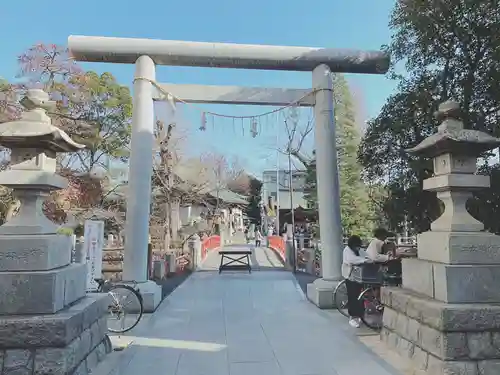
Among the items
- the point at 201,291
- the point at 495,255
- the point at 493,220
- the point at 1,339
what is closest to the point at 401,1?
the point at 493,220

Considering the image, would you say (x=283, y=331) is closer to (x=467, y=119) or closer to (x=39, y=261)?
(x=39, y=261)

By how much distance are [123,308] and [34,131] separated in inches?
130

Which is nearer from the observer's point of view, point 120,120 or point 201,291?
point 201,291

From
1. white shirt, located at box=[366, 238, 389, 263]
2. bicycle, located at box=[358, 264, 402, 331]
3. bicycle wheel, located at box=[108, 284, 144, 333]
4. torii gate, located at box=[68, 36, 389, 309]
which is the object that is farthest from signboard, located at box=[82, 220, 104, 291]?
white shirt, located at box=[366, 238, 389, 263]

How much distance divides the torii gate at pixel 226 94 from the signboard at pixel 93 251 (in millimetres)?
562

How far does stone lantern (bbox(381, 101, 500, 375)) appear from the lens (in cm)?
367

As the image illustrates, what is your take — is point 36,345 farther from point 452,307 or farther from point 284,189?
point 284,189

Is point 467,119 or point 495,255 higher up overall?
point 467,119

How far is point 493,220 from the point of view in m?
7.43

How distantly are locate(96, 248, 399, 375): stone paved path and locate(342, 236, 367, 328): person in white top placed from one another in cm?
26

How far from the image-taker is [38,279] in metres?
3.54

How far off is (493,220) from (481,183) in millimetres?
3908

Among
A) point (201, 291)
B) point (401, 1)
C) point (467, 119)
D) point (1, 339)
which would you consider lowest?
point (201, 291)

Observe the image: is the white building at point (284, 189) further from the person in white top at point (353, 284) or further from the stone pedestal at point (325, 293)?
the person in white top at point (353, 284)
